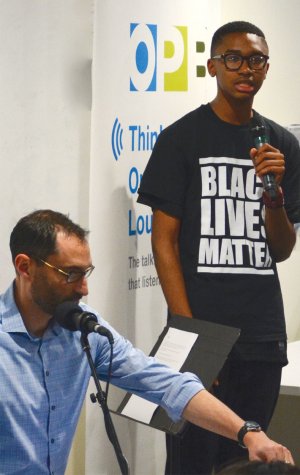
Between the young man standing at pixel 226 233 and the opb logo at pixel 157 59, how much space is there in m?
0.41

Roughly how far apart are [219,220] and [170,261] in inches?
8.4

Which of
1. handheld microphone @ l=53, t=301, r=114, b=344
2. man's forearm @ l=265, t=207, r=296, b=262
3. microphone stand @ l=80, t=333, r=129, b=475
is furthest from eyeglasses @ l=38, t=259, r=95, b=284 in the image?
man's forearm @ l=265, t=207, r=296, b=262

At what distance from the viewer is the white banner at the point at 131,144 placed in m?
3.46

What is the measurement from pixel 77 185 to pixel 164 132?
0.36 metres

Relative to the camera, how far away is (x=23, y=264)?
2443 mm

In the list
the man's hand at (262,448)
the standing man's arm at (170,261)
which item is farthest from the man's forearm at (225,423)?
the standing man's arm at (170,261)

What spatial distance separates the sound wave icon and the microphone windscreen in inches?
53.5

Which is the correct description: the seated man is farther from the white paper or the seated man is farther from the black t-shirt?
the black t-shirt

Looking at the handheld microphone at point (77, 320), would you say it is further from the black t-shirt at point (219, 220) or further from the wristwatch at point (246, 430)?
the black t-shirt at point (219, 220)

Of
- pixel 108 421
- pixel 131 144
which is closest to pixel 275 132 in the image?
pixel 131 144

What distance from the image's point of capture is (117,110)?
353 centimetres

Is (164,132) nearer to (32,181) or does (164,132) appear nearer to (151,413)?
(32,181)

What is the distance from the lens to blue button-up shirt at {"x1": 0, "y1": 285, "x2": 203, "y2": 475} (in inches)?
94.1

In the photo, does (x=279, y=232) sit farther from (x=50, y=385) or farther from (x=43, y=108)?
(x=50, y=385)
